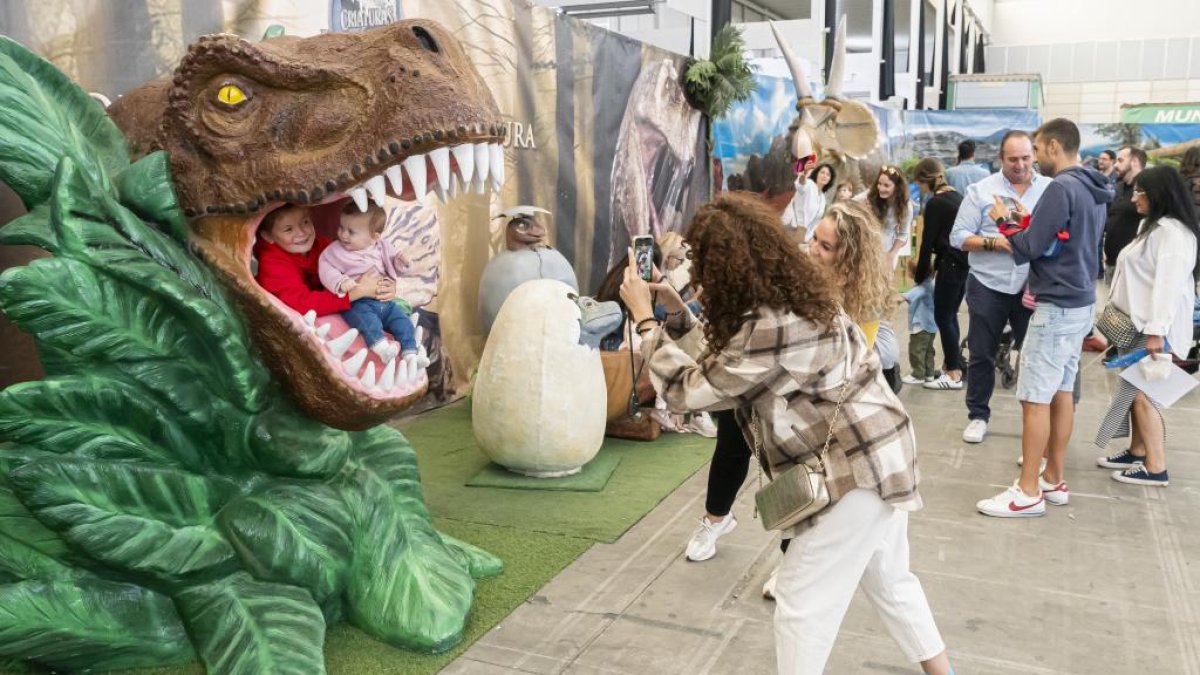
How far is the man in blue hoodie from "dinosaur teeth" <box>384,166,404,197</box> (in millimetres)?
2860

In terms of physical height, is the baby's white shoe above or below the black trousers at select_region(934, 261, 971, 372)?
above

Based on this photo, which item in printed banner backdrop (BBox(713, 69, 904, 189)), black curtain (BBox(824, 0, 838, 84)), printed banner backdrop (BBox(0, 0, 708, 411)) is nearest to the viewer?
printed banner backdrop (BBox(0, 0, 708, 411))

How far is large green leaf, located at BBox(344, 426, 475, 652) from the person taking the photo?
9.30ft

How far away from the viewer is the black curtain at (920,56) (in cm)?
2327

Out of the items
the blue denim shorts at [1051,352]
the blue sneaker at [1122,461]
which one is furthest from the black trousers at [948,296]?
the blue denim shorts at [1051,352]

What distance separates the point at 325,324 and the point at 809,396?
1.24m

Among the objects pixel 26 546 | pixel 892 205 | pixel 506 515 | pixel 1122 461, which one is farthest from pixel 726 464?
pixel 892 205

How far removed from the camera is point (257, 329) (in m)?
2.41

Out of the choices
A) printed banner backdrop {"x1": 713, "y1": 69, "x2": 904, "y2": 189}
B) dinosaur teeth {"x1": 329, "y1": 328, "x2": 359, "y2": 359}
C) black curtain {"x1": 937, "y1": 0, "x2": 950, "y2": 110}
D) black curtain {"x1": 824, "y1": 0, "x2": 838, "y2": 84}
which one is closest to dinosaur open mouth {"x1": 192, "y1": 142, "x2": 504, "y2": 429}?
dinosaur teeth {"x1": 329, "y1": 328, "x2": 359, "y2": 359}

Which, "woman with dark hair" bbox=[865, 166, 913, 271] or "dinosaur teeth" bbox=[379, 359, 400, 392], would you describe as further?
"woman with dark hair" bbox=[865, 166, 913, 271]

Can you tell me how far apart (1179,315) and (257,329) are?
387 cm

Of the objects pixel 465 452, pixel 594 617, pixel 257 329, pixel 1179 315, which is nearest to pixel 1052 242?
pixel 1179 315

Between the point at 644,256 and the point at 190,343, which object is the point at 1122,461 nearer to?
the point at 644,256

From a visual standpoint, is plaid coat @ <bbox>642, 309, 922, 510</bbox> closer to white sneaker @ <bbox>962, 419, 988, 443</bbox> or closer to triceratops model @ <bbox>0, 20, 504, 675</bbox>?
triceratops model @ <bbox>0, 20, 504, 675</bbox>
